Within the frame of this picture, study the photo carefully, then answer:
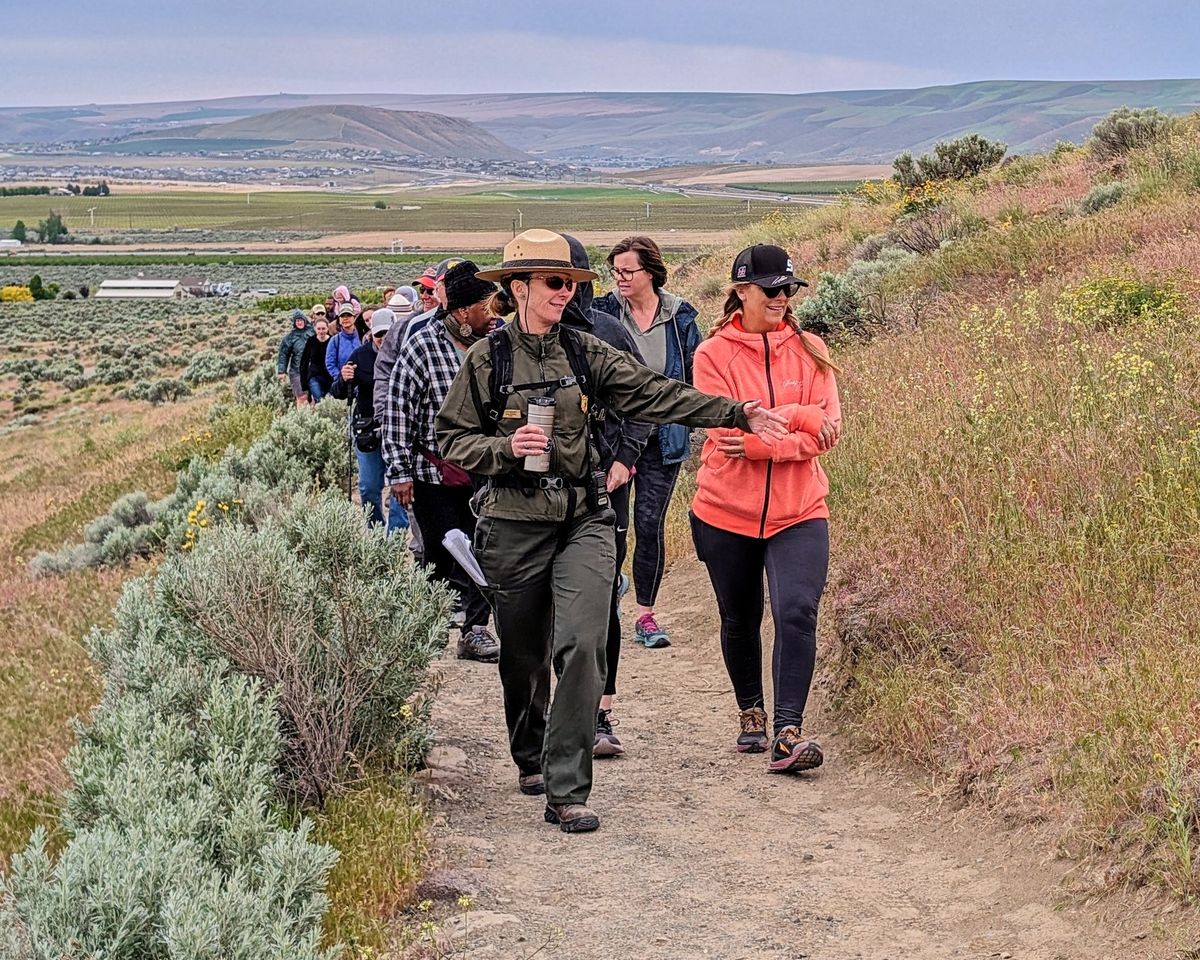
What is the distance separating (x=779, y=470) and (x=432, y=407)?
6.96ft

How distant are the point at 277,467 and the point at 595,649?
8255 mm

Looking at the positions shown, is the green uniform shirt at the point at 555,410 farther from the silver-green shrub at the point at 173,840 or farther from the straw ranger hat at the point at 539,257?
the silver-green shrub at the point at 173,840

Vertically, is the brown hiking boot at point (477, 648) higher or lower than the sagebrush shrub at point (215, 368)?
higher

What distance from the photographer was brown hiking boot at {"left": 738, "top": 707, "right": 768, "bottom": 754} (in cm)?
643

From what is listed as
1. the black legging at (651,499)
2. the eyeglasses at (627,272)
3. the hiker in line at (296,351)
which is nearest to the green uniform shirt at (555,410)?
the eyeglasses at (627,272)

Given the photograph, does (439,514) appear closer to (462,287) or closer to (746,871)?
(462,287)

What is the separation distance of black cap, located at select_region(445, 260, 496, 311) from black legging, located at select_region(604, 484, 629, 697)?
125 cm

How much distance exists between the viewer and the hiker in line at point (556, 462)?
17.3 ft

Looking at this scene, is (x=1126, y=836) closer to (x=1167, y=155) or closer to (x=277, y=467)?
(x=277, y=467)

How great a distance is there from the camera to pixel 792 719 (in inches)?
235

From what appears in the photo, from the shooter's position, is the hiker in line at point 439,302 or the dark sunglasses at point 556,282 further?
the hiker in line at point 439,302

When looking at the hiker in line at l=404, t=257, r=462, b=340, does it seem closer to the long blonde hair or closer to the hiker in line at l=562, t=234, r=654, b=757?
the hiker in line at l=562, t=234, r=654, b=757

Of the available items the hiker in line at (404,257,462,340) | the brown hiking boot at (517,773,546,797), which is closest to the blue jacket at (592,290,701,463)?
the hiker in line at (404,257,462,340)

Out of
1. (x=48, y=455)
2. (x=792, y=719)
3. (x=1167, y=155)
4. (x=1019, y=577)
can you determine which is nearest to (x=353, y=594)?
(x=792, y=719)
